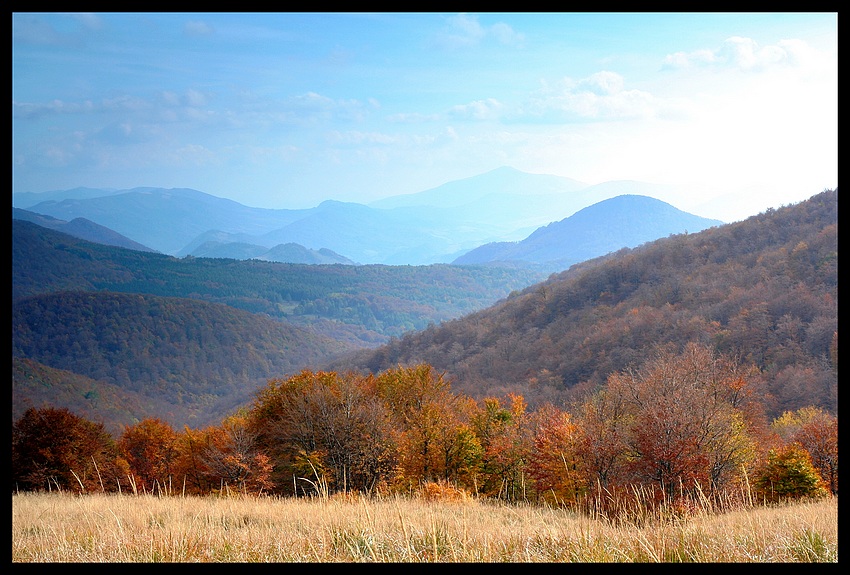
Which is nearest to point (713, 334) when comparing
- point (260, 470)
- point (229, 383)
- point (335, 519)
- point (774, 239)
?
point (774, 239)

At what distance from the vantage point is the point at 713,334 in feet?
165

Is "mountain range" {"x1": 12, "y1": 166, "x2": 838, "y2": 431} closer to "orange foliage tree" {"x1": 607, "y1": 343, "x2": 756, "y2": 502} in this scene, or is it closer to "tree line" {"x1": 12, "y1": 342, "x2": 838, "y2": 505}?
"orange foliage tree" {"x1": 607, "y1": 343, "x2": 756, "y2": 502}

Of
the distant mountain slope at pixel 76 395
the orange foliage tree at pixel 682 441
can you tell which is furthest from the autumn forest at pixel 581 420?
the distant mountain slope at pixel 76 395

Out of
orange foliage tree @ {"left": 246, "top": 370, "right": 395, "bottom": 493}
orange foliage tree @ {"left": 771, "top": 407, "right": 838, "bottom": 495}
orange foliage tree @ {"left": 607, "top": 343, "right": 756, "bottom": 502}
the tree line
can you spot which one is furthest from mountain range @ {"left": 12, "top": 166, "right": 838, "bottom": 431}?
orange foliage tree @ {"left": 771, "top": 407, "right": 838, "bottom": 495}

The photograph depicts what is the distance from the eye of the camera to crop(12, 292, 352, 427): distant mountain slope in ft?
399

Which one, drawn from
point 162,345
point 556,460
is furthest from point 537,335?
point 162,345

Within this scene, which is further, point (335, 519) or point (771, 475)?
point (771, 475)

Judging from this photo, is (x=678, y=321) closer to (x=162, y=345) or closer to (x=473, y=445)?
(x=473, y=445)

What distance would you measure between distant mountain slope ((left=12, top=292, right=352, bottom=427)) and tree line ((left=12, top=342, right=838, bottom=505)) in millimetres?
90145

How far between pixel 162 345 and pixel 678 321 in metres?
118

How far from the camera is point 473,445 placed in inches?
953

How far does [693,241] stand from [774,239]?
45.0ft
